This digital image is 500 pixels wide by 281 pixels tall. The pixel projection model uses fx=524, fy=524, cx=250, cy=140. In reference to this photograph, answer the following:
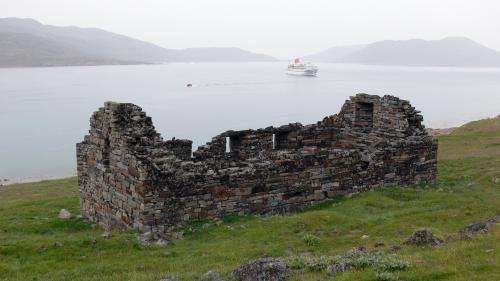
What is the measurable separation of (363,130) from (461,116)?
2847 inches

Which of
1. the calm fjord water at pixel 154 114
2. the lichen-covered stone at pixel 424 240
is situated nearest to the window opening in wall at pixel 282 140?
the lichen-covered stone at pixel 424 240

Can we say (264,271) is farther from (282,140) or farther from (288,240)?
(282,140)

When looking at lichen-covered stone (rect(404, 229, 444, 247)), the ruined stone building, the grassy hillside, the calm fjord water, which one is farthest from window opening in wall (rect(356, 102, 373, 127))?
the calm fjord water

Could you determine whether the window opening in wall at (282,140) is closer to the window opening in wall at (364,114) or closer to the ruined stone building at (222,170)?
the ruined stone building at (222,170)

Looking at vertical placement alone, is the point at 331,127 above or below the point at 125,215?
above

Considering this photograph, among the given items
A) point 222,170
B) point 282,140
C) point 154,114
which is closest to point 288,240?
point 222,170

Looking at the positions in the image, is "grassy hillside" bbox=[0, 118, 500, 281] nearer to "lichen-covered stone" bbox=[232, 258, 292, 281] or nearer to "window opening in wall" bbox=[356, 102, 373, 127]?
"lichen-covered stone" bbox=[232, 258, 292, 281]

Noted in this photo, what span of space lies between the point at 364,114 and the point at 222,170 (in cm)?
1115

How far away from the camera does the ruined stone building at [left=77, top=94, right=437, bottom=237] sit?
54.6 feet

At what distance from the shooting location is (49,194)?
32.8 meters

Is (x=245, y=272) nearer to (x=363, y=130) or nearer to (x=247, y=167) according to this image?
(x=247, y=167)

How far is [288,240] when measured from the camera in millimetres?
15312

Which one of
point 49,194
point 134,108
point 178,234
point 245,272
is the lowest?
point 49,194

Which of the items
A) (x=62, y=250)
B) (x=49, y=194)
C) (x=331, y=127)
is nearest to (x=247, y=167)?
(x=62, y=250)
